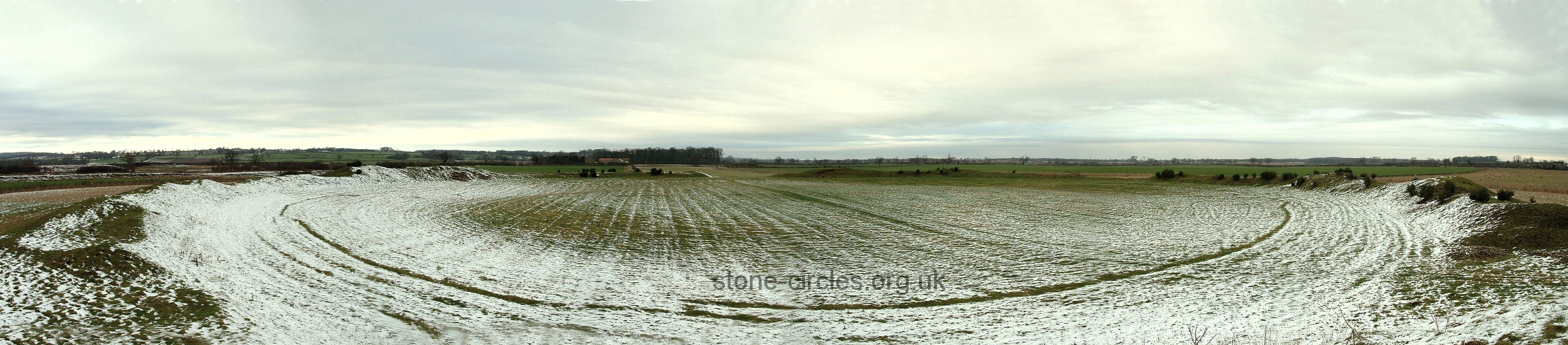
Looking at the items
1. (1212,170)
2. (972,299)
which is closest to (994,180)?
(972,299)

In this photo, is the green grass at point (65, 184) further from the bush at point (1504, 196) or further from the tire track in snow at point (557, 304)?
the bush at point (1504, 196)

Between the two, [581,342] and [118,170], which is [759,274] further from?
[118,170]

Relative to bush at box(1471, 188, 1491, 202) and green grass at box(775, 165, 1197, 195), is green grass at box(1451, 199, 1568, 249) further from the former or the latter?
green grass at box(775, 165, 1197, 195)

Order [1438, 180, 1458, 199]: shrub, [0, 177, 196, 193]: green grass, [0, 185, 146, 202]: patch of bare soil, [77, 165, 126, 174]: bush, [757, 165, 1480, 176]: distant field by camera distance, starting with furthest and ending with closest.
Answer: [757, 165, 1480, 176]: distant field
[77, 165, 126, 174]: bush
[0, 177, 196, 193]: green grass
[0, 185, 146, 202]: patch of bare soil
[1438, 180, 1458, 199]: shrub

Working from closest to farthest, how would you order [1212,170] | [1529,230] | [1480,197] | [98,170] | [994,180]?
1. [1529,230]
2. [1480,197]
3. [98,170]
4. [994,180]
5. [1212,170]

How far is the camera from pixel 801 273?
42.5 ft

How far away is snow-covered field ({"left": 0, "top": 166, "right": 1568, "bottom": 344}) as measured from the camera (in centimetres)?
852

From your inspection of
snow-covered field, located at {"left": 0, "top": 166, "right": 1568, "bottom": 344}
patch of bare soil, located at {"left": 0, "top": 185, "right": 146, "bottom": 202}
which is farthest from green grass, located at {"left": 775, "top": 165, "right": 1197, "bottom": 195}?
patch of bare soil, located at {"left": 0, "top": 185, "right": 146, "bottom": 202}

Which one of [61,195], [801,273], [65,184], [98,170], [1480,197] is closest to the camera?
[801,273]

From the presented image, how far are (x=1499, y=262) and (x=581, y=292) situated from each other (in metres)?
18.7

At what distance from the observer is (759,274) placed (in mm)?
12812

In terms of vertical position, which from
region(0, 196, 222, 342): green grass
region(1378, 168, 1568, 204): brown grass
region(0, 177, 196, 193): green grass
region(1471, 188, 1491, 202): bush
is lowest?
region(0, 196, 222, 342): green grass

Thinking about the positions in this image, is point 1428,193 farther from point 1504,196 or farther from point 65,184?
point 65,184

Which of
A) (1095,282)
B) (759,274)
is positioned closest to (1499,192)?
(1095,282)
